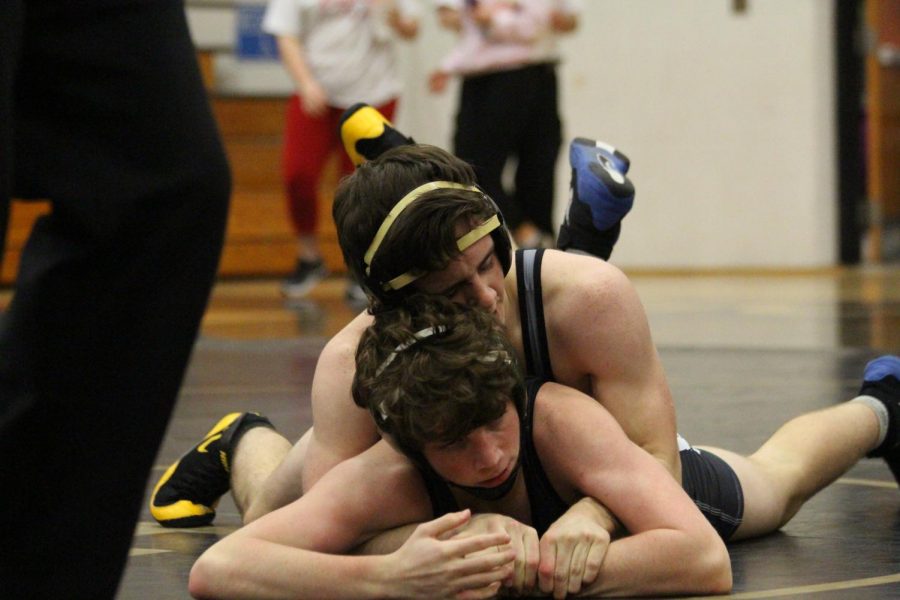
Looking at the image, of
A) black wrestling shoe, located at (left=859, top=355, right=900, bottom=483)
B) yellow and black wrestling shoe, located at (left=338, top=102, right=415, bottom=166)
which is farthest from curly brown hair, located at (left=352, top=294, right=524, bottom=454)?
black wrestling shoe, located at (left=859, top=355, right=900, bottom=483)

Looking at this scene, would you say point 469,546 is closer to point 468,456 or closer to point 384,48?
point 468,456

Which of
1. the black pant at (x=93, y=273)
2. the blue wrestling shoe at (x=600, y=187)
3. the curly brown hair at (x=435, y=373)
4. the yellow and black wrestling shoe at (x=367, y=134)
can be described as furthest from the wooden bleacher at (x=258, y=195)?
the black pant at (x=93, y=273)

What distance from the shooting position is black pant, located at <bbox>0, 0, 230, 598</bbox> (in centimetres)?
182

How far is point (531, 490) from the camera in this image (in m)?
2.48

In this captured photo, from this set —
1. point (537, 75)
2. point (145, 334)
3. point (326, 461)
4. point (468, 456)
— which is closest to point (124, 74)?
point (145, 334)

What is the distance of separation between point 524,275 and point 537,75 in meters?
5.06

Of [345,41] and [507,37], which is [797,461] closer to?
[507,37]

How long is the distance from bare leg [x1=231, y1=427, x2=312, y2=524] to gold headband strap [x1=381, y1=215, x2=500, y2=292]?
1.44 feet

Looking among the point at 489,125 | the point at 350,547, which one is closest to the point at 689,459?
the point at 350,547

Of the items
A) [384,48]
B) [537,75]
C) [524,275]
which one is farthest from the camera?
[384,48]

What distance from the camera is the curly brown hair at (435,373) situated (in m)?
2.22

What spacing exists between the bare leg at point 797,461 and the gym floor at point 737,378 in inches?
1.7

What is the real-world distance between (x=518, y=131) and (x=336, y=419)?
5.05 metres

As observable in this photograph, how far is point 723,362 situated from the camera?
18.0 feet
